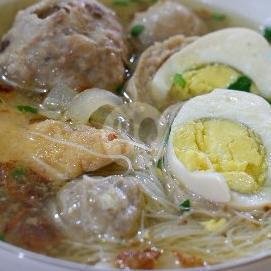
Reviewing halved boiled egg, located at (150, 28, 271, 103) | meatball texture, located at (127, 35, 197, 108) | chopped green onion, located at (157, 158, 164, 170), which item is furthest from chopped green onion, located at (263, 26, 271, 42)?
chopped green onion, located at (157, 158, 164, 170)

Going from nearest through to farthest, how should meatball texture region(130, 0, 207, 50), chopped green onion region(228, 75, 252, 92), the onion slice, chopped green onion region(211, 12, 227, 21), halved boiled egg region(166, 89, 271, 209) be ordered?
halved boiled egg region(166, 89, 271, 209), the onion slice, chopped green onion region(228, 75, 252, 92), meatball texture region(130, 0, 207, 50), chopped green onion region(211, 12, 227, 21)

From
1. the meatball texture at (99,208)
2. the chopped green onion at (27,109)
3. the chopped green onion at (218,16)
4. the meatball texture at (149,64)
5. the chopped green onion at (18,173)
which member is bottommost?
the chopped green onion at (18,173)

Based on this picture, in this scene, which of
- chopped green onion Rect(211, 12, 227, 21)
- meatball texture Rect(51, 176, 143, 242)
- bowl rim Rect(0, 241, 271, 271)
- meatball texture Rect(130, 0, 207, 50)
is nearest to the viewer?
bowl rim Rect(0, 241, 271, 271)

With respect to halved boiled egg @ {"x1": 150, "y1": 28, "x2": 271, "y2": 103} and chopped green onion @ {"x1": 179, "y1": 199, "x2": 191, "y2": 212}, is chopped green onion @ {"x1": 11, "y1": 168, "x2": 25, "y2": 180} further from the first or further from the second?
halved boiled egg @ {"x1": 150, "y1": 28, "x2": 271, "y2": 103}

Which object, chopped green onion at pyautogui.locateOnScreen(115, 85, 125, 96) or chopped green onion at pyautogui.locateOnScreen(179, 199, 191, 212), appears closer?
chopped green onion at pyautogui.locateOnScreen(179, 199, 191, 212)

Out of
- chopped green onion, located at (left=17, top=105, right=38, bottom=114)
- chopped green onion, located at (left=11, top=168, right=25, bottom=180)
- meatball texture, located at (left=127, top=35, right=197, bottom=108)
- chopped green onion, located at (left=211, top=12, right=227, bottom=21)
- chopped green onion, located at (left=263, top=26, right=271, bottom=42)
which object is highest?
chopped green onion, located at (left=263, top=26, right=271, bottom=42)

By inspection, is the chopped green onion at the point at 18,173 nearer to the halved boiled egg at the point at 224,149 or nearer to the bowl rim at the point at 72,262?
the bowl rim at the point at 72,262

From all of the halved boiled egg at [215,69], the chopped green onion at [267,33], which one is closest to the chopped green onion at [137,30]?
the halved boiled egg at [215,69]

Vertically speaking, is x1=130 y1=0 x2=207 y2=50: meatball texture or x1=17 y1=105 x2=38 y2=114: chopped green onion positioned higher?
x1=130 y1=0 x2=207 y2=50: meatball texture
